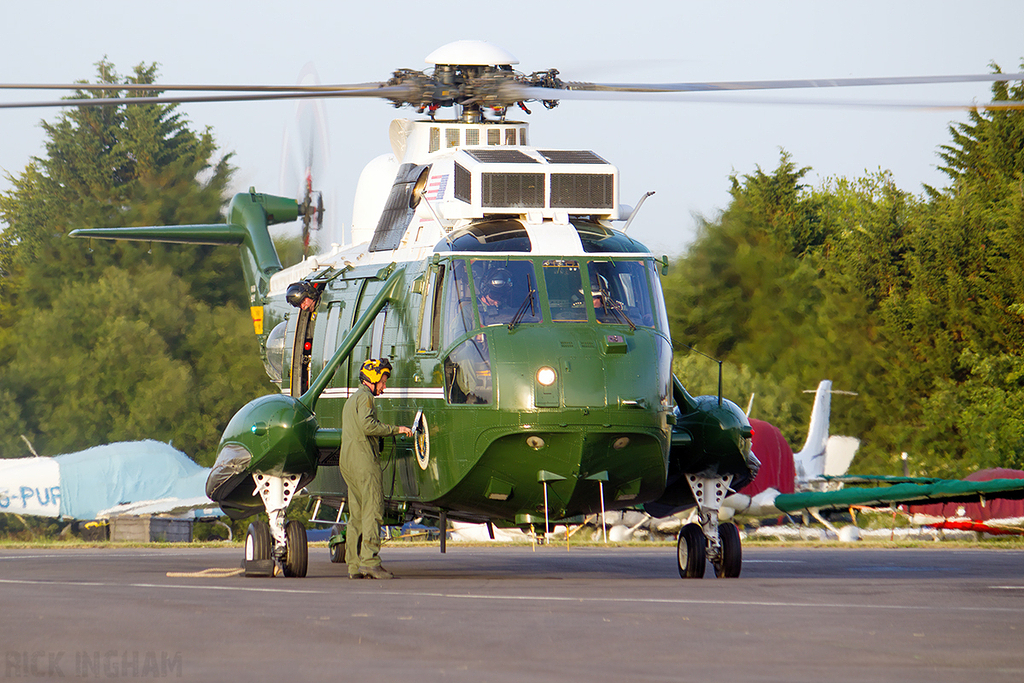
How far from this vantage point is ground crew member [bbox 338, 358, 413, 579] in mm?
13500

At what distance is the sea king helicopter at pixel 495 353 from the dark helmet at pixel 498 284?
0.05 ft

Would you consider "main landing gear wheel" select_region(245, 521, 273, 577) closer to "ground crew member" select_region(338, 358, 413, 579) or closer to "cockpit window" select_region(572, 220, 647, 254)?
"ground crew member" select_region(338, 358, 413, 579)

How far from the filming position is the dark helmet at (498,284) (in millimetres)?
12781

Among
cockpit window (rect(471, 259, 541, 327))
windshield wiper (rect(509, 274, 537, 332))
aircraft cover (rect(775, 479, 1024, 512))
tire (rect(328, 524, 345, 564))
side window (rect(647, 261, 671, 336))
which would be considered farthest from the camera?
aircraft cover (rect(775, 479, 1024, 512))

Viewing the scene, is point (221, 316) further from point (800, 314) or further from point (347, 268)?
point (347, 268)

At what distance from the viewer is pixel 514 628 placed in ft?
27.9

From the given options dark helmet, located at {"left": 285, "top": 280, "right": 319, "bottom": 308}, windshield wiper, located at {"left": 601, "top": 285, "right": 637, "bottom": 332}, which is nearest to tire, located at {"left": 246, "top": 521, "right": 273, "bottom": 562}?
dark helmet, located at {"left": 285, "top": 280, "right": 319, "bottom": 308}

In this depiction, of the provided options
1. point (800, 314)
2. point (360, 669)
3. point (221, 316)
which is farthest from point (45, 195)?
point (360, 669)

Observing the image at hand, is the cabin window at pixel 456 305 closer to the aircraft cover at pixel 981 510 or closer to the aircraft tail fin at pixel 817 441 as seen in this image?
the aircraft cover at pixel 981 510

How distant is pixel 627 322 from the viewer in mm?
12672

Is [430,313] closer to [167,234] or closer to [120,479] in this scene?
[167,234]

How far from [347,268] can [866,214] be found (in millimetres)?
34400

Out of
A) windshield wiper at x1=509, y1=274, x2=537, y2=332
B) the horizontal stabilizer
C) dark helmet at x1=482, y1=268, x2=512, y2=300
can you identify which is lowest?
windshield wiper at x1=509, y1=274, x2=537, y2=332

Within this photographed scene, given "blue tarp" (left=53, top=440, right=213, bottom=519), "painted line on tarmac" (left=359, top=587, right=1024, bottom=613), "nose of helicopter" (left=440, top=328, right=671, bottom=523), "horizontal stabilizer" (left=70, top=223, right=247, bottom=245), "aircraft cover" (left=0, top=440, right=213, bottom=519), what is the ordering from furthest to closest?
"blue tarp" (left=53, top=440, right=213, bottom=519), "aircraft cover" (left=0, top=440, right=213, bottom=519), "horizontal stabilizer" (left=70, top=223, right=247, bottom=245), "nose of helicopter" (left=440, top=328, right=671, bottom=523), "painted line on tarmac" (left=359, top=587, right=1024, bottom=613)
